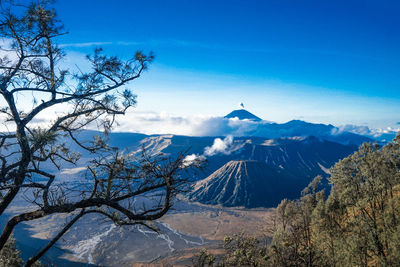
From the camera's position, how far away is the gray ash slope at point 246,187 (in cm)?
16712

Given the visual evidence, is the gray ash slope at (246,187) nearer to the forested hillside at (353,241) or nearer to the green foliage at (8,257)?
the forested hillside at (353,241)

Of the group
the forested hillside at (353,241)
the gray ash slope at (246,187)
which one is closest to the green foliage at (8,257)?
the forested hillside at (353,241)

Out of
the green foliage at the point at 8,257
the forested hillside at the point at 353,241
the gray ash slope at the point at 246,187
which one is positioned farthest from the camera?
the gray ash slope at the point at 246,187

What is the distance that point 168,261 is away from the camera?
7119 centimetres

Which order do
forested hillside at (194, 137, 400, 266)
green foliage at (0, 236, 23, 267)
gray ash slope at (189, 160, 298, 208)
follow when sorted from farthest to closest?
gray ash slope at (189, 160, 298, 208) → forested hillside at (194, 137, 400, 266) → green foliage at (0, 236, 23, 267)

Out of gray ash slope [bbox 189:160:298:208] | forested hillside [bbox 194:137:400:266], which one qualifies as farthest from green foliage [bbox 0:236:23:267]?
gray ash slope [bbox 189:160:298:208]

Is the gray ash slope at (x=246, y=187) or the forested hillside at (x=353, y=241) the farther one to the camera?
the gray ash slope at (x=246, y=187)

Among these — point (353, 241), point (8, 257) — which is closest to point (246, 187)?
point (353, 241)

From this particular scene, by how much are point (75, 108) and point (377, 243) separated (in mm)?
22436

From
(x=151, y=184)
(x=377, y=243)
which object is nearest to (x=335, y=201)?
(x=377, y=243)

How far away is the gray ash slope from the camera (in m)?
167

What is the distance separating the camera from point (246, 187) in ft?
576

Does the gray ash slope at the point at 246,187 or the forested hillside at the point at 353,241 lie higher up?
the forested hillside at the point at 353,241

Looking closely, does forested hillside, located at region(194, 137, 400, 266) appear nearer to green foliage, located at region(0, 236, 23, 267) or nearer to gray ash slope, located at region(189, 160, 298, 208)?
green foliage, located at region(0, 236, 23, 267)
